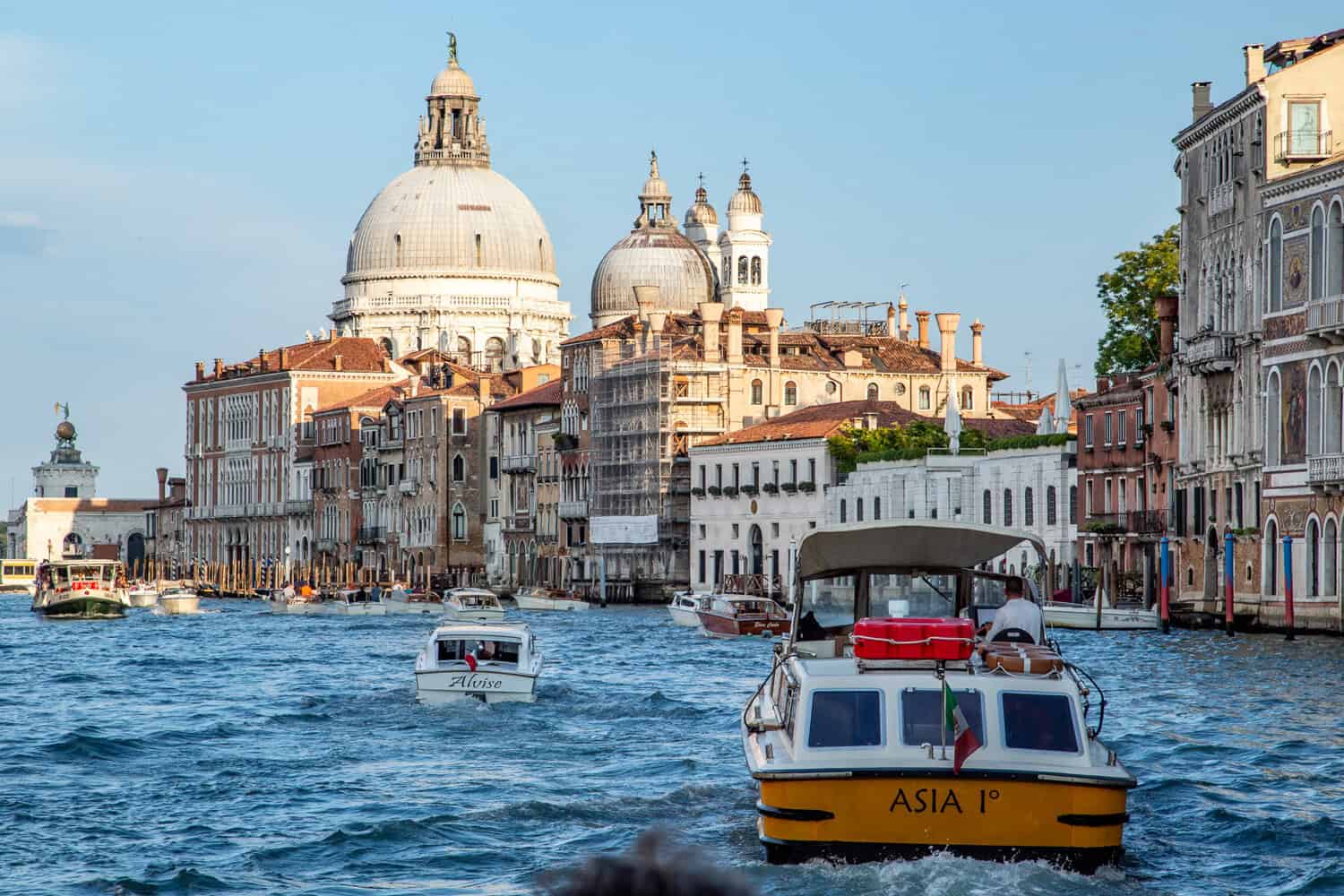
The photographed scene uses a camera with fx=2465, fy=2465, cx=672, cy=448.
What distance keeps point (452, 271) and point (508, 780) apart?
109081 mm

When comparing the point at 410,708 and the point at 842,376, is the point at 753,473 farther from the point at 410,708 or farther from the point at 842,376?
the point at 410,708

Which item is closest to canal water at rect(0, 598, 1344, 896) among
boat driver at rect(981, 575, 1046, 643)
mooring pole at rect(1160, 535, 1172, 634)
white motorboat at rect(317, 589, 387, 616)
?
boat driver at rect(981, 575, 1046, 643)

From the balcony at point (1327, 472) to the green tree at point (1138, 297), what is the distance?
2099cm

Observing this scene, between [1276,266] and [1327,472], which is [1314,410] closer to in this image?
[1327,472]

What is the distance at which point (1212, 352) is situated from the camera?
4625 cm

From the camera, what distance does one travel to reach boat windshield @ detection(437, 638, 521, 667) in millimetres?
28859


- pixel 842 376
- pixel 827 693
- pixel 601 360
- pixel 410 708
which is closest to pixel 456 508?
pixel 601 360

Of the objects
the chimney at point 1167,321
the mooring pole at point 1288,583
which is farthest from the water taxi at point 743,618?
the mooring pole at point 1288,583

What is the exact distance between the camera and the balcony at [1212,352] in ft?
151

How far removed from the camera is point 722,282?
365 feet

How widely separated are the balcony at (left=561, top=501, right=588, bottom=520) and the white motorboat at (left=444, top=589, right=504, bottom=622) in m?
25.9

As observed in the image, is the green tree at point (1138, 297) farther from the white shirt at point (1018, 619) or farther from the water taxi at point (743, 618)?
the white shirt at point (1018, 619)

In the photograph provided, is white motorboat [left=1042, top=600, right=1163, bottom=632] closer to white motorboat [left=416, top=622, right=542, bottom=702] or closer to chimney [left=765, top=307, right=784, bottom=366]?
white motorboat [left=416, top=622, right=542, bottom=702]

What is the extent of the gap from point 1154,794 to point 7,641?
36213 mm
